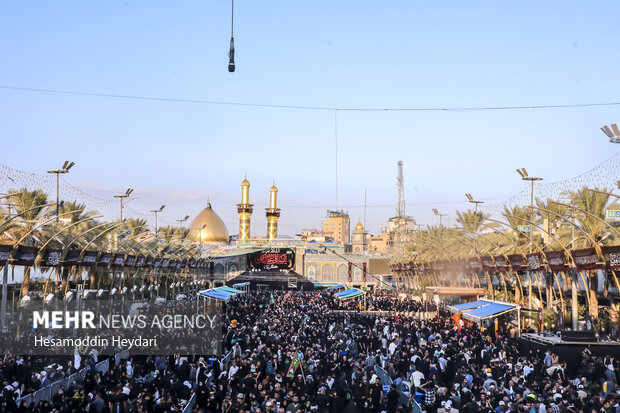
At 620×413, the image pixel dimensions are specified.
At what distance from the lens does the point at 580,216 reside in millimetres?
32656

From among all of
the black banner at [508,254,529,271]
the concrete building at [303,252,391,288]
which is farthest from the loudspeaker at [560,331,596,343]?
the concrete building at [303,252,391,288]

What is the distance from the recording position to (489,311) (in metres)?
28.1

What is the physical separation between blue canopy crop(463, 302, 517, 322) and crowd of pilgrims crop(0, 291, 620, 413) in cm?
228

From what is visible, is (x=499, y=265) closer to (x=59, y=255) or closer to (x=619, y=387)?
(x=619, y=387)

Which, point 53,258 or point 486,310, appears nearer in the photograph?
point 53,258

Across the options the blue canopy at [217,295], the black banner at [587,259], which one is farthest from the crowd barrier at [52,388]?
the blue canopy at [217,295]

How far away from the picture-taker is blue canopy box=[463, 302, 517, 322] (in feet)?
88.3

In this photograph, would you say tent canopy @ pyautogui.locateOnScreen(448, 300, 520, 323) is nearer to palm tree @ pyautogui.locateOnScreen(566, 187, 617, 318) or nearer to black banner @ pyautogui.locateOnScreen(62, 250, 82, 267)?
palm tree @ pyautogui.locateOnScreen(566, 187, 617, 318)

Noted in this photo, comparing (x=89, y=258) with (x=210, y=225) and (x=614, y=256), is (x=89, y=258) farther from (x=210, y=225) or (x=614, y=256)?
(x=210, y=225)

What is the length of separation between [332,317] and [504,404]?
74.5ft

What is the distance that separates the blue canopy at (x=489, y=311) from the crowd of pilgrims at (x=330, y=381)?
2277mm

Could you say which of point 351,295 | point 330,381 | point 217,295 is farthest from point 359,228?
point 330,381

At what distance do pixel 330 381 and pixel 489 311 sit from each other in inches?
531

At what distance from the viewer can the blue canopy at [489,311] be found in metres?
26.9
